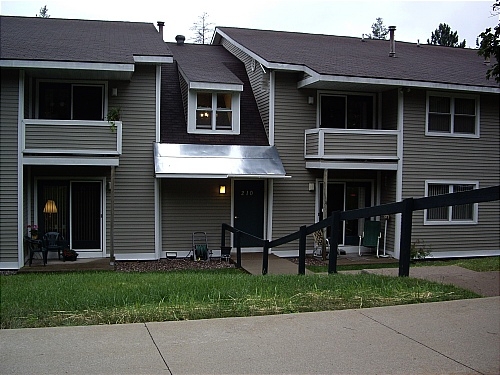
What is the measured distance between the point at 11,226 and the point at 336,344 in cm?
1283

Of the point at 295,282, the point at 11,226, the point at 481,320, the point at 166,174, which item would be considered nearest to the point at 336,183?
the point at 166,174

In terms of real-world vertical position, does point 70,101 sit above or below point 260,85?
below

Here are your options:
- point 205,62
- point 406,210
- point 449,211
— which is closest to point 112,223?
point 205,62

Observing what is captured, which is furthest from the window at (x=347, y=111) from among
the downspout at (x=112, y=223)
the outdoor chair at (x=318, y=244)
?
the downspout at (x=112, y=223)

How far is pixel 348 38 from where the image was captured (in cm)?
2459

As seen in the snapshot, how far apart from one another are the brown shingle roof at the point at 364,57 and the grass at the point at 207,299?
10510mm

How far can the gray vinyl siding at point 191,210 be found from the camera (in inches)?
703

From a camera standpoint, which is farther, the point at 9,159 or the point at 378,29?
the point at 378,29

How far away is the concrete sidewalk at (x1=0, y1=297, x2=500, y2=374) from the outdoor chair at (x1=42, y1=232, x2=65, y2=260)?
423 inches

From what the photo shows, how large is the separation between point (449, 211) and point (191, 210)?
8490 mm

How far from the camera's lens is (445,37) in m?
45.5

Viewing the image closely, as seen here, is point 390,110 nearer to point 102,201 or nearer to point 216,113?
point 216,113

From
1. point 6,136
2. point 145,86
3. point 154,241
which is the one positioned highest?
point 145,86

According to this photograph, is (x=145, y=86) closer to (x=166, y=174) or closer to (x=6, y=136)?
(x=166, y=174)
